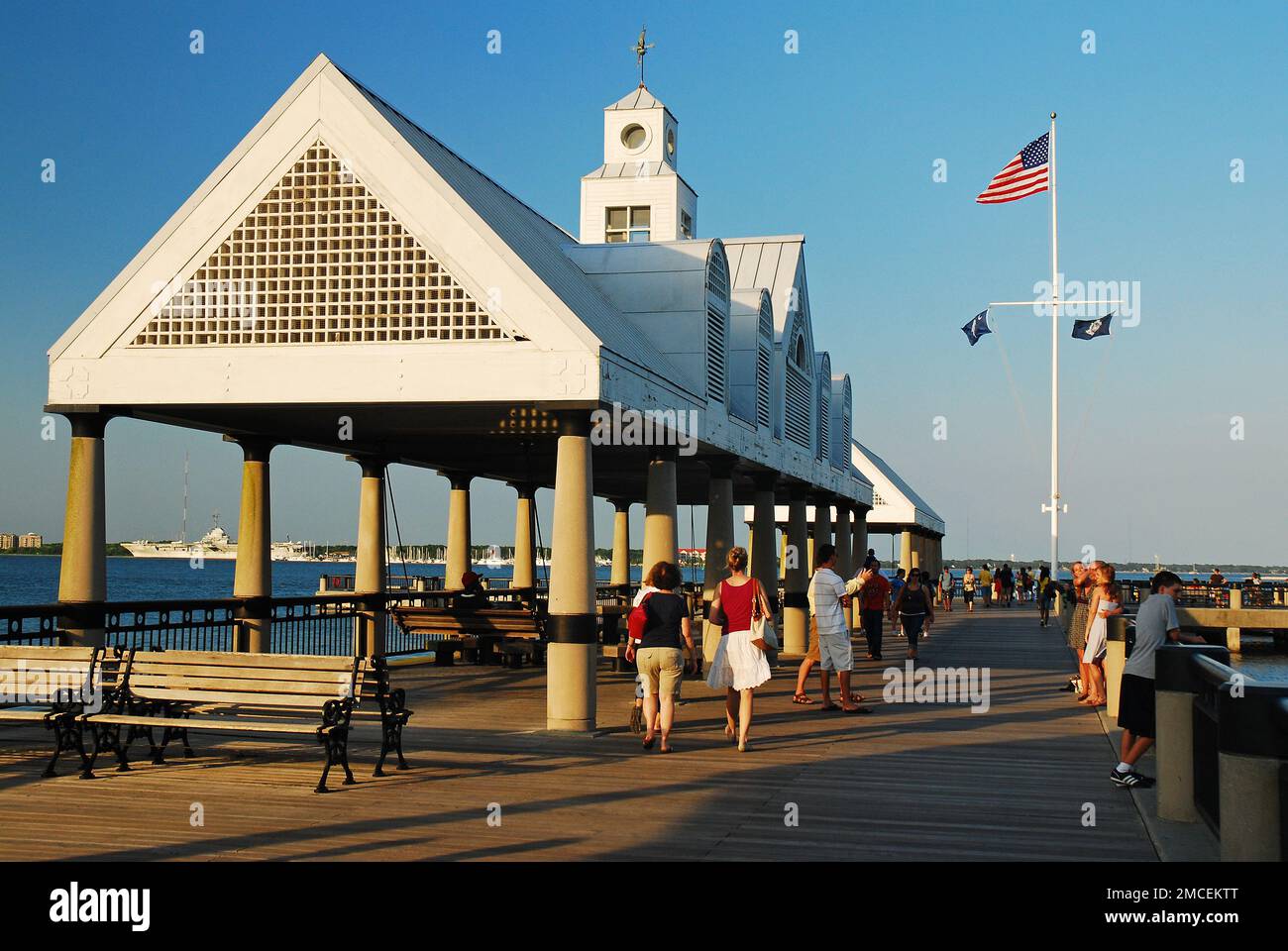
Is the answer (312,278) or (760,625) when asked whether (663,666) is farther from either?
(312,278)

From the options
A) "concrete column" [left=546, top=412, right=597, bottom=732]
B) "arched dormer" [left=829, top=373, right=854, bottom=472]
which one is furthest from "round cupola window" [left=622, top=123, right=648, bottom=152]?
"concrete column" [left=546, top=412, right=597, bottom=732]

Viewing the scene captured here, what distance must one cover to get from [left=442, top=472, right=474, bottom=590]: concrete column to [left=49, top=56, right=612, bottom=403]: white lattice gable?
548 inches

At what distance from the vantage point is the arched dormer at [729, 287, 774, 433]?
70.1 ft

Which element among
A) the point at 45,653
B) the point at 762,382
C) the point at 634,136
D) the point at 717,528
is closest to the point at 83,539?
the point at 45,653

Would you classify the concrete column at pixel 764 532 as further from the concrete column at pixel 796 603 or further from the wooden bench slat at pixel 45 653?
the wooden bench slat at pixel 45 653

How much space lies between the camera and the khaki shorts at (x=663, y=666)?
40.3 ft

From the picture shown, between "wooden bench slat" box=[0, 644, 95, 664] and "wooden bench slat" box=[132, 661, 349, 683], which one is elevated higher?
"wooden bench slat" box=[0, 644, 95, 664]

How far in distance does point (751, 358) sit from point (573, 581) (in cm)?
909

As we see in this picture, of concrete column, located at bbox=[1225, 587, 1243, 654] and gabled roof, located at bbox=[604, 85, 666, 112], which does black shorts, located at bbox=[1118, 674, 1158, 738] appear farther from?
concrete column, located at bbox=[1225, 587, 1243, 654]

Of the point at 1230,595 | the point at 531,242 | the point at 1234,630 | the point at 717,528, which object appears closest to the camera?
the point at 531,242

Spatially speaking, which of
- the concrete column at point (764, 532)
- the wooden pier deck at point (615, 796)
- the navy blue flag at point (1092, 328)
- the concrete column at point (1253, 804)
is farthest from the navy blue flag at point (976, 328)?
the concrete column at point (1253, 804)

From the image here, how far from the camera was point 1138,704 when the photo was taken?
10477 mm
